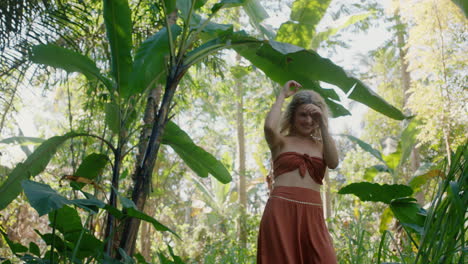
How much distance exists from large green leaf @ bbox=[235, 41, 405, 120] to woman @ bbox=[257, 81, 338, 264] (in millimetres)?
153

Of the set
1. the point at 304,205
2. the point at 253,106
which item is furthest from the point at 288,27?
the point at 253,106

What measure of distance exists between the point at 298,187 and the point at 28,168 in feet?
5.30

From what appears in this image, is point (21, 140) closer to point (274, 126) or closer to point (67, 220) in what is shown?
point (67, 220)

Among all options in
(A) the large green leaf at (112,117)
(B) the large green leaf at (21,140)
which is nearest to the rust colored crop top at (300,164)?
(A) the large green leaf at (112,117)

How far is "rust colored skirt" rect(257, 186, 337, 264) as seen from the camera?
74.6 inches

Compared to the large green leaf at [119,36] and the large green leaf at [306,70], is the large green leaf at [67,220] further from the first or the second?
the large green leaf at [306,70]

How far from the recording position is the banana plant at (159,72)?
7.33 ft

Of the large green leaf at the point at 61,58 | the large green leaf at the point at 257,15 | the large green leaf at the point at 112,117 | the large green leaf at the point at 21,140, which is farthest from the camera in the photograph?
the large green leaf at the point at 257,15

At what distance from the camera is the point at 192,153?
2.71 meters

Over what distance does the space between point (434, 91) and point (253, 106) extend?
3788mm

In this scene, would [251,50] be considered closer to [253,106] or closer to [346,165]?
[253,106]

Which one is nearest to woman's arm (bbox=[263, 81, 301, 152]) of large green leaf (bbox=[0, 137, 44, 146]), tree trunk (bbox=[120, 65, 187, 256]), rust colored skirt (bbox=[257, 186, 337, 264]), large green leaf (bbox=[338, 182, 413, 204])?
rust colored skirt (bbox=[257, 186, 337, 264])

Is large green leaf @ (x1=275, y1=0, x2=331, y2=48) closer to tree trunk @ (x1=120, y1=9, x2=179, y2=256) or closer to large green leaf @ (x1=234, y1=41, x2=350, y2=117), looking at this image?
large green leaf @ (x1=234, y1=41, x2=350, y2=117)

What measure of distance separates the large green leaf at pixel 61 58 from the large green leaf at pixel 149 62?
18 cm
